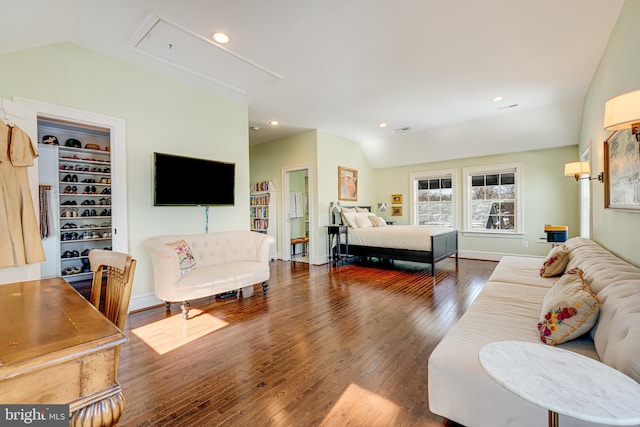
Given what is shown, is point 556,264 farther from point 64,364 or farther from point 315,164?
point 315,164

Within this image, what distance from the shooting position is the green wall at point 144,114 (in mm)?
2666

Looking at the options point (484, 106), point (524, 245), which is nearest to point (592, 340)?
point (484, 106)

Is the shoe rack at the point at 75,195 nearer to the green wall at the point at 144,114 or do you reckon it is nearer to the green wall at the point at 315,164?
the green wall at the point at 144,114

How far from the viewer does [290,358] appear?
216 cm

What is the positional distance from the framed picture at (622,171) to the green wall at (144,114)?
4.20m

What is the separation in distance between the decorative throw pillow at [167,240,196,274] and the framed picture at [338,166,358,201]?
378 cm

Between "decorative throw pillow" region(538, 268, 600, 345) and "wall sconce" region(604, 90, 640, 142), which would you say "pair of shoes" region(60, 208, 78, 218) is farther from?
"wall sconce" region(604, 90, 640, 142)

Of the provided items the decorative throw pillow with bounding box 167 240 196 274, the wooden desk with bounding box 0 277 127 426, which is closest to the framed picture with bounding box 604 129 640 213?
the wooden desk with bounding box 0 277 127 426

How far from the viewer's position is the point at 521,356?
3.30 ft

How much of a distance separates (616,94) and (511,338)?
2534 mm

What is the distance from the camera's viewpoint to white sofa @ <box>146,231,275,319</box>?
116 inches

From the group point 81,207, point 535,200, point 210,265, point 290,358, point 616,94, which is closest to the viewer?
point 290,358

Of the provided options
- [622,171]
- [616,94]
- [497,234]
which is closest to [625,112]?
[622,171]

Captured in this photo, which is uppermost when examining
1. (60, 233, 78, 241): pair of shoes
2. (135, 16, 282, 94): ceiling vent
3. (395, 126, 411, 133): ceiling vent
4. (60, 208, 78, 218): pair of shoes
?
(395, 126, 411, 133): ceiling vent
